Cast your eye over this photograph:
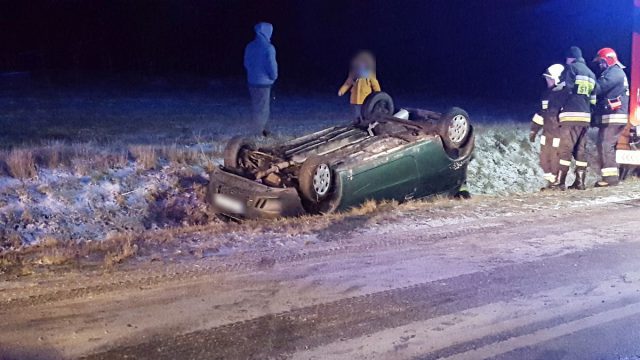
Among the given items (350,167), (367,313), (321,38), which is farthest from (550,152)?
(321,38)

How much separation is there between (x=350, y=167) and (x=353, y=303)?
3137mm

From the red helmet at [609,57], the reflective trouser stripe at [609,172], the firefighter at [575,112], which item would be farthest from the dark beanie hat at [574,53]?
the reflective trouser stripe at [609,172]

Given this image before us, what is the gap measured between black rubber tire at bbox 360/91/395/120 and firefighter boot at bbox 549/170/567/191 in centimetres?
301

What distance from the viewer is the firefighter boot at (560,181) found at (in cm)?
1096

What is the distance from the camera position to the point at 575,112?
10.5m

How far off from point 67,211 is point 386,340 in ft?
16.0

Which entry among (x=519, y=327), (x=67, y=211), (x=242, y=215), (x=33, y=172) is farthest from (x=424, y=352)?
(x=33, y=172)

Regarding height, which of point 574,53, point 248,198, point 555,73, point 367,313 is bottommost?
point 367,313

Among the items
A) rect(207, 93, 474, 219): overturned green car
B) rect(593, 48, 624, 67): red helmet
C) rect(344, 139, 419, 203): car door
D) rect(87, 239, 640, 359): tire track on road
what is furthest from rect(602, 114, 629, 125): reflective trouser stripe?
rect(87, 239, 640, 359): tire track on road

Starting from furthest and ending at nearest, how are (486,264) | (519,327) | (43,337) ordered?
(486,264) → (519,327) → (43,337)

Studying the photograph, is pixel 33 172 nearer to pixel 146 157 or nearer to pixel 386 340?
pixel 146 157

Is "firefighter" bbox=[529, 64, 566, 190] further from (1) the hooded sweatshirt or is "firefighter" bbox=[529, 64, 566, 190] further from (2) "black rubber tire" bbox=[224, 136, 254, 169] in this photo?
(2) "black rubber tire" bbox=[224, 136, 254, 169]

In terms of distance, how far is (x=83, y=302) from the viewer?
4859 mm

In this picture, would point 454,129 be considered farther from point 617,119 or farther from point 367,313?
point 367,313
